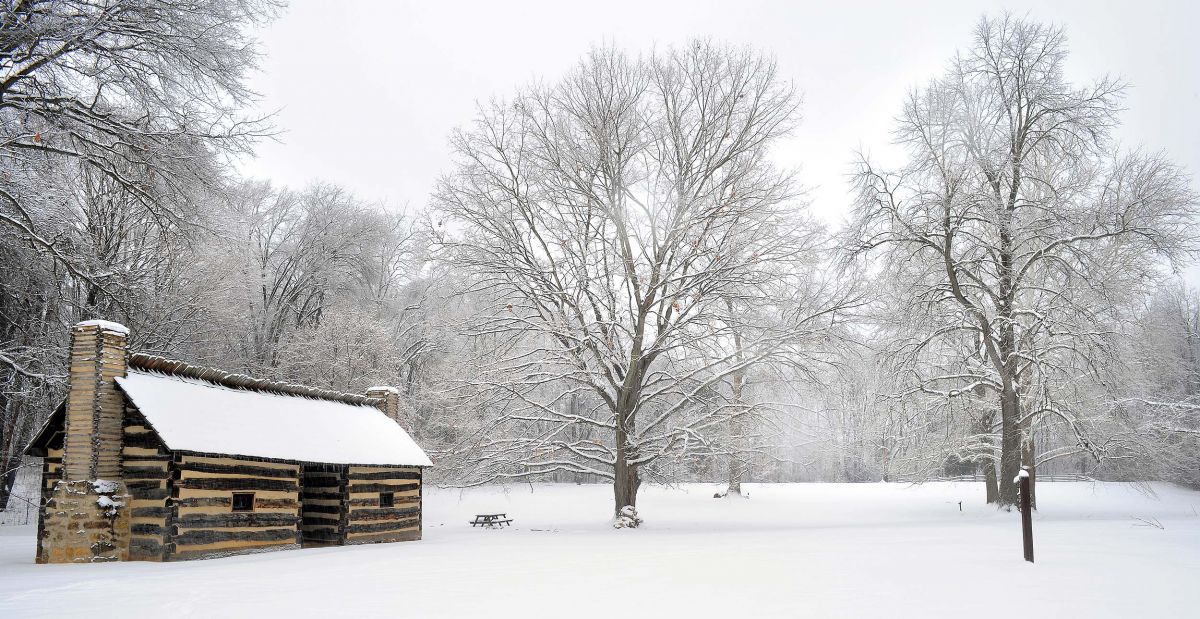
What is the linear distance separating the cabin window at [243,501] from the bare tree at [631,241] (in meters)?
7.05

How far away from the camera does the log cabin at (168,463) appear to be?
13742mm

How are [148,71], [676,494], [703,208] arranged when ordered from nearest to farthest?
[148,71], [703,208], [676,494]

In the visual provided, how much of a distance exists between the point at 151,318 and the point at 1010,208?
97.7 ft

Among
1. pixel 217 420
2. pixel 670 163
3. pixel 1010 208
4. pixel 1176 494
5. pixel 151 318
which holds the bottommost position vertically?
pixel 1176 494

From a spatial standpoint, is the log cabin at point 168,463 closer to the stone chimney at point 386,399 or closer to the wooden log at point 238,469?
the wooden log at point 238,469

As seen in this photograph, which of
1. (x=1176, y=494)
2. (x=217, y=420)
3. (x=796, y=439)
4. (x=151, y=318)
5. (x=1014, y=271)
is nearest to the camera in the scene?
(x=217, y=420)

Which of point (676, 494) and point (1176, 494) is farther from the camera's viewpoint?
point (676, 494)

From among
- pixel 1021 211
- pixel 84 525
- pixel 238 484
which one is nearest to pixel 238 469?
pixel 238 484

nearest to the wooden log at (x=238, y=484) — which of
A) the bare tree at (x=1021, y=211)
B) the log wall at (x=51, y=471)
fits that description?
the log wall at (x=51, y=471)

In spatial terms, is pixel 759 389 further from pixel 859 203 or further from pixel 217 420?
pixel 217 420

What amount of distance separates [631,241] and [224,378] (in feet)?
38.5

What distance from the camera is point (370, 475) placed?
19109 millimetres

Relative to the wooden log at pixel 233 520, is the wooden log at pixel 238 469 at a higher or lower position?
higher

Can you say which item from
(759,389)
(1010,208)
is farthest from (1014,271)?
(759,389)
